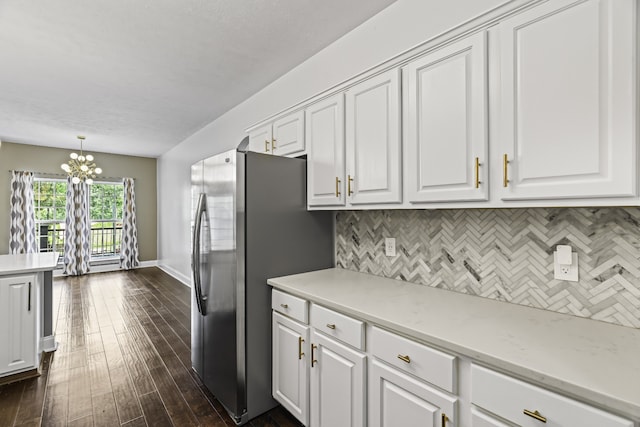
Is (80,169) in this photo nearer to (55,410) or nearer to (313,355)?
(55,410)

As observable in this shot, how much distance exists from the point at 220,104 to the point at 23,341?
3.02 m

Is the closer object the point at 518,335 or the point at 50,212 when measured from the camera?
the point at 518,335

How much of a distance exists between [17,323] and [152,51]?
8.16 ft

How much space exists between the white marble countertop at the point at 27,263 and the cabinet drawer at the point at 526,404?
323cm

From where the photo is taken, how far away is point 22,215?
5840mm

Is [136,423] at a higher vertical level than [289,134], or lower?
lower

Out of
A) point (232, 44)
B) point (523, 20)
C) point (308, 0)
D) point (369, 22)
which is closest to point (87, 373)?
point (232, 44)

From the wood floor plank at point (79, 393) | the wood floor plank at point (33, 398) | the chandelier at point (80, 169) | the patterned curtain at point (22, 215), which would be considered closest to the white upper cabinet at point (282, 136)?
the wood floor plank at point (79, 393)

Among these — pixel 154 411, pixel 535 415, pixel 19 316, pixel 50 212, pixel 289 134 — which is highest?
pixel 289 134

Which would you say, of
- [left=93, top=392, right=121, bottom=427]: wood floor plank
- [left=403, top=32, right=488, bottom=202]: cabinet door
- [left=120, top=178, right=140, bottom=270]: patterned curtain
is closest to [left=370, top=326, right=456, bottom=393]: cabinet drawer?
[left=403, top=32, right=488, bottom=202]: cabinet door

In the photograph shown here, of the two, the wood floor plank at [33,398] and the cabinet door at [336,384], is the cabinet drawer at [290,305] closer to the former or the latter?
the cabinet door at [336,384]

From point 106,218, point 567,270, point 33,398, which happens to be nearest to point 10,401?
point 33,398

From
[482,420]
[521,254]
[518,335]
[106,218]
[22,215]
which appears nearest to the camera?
[482,420]

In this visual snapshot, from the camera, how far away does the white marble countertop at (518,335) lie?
2.79 ft
